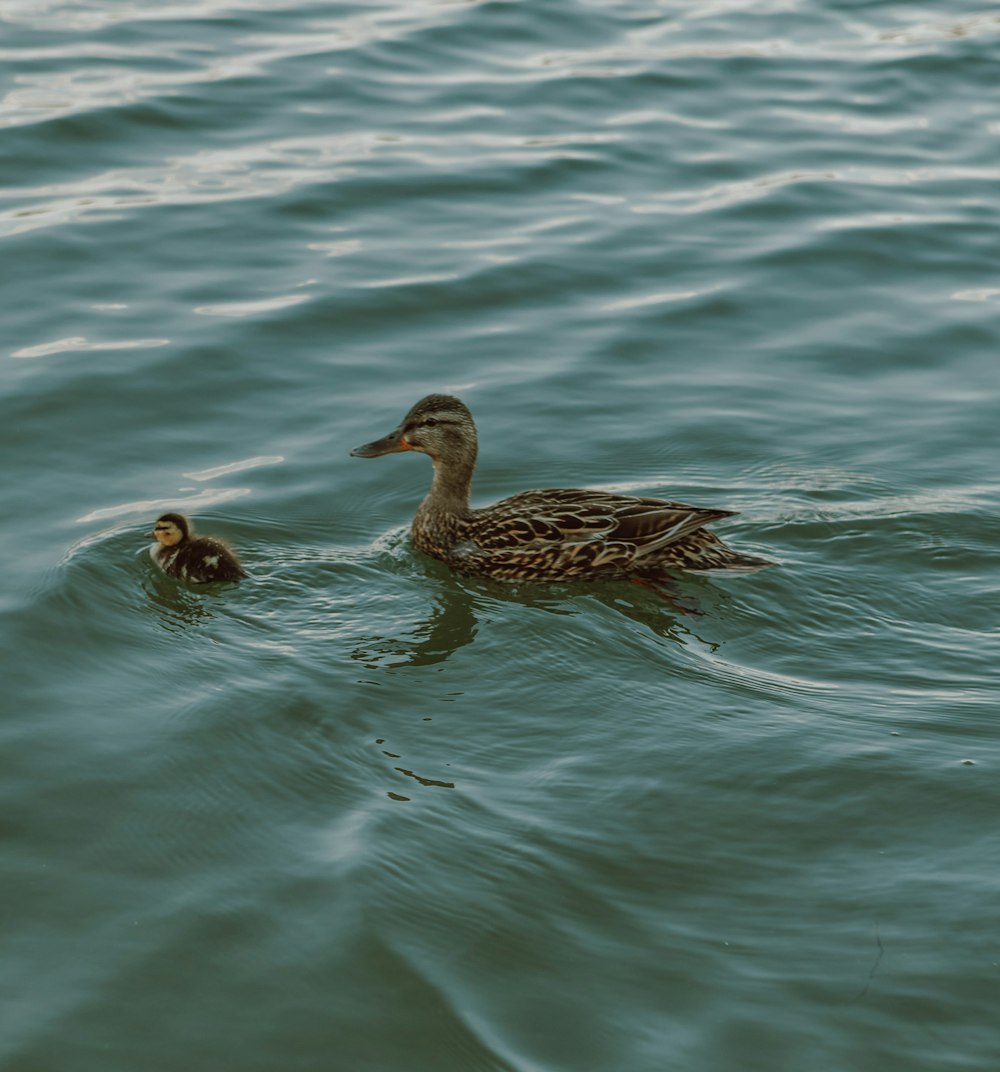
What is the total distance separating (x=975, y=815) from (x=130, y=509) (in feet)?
13.8

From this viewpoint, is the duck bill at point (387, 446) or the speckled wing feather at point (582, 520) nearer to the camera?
the speckled wing feather at point (582, 520)

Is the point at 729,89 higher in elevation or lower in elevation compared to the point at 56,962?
higher

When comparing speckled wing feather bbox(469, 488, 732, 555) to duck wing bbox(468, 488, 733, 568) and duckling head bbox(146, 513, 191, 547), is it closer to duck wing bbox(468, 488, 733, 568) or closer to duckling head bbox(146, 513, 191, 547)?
duck wing bbox(468, 488, 733, 568)

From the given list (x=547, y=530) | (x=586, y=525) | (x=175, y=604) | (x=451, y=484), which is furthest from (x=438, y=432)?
(x=175, y=604)

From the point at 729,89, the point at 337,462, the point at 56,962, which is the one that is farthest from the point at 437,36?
the point at 56,962

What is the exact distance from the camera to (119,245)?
10961 mm

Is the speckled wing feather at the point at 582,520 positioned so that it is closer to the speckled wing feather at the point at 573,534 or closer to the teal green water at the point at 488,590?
the speckled wing feather at the point at 573,534

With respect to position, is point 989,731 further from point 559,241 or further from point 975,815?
point 559,241

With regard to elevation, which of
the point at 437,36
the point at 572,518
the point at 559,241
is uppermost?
the point at 437,36

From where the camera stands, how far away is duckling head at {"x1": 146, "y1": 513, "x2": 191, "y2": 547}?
23.4 feet

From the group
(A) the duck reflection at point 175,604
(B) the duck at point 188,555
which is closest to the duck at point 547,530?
(B) the duck at point 188,555

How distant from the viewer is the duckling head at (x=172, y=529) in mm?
7125

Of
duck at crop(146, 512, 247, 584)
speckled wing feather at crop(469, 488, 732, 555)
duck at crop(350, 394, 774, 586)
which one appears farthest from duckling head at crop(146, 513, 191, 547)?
speckled wing feather at crop(469, 488, 732, 555)

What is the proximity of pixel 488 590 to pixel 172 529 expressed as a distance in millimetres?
1438
